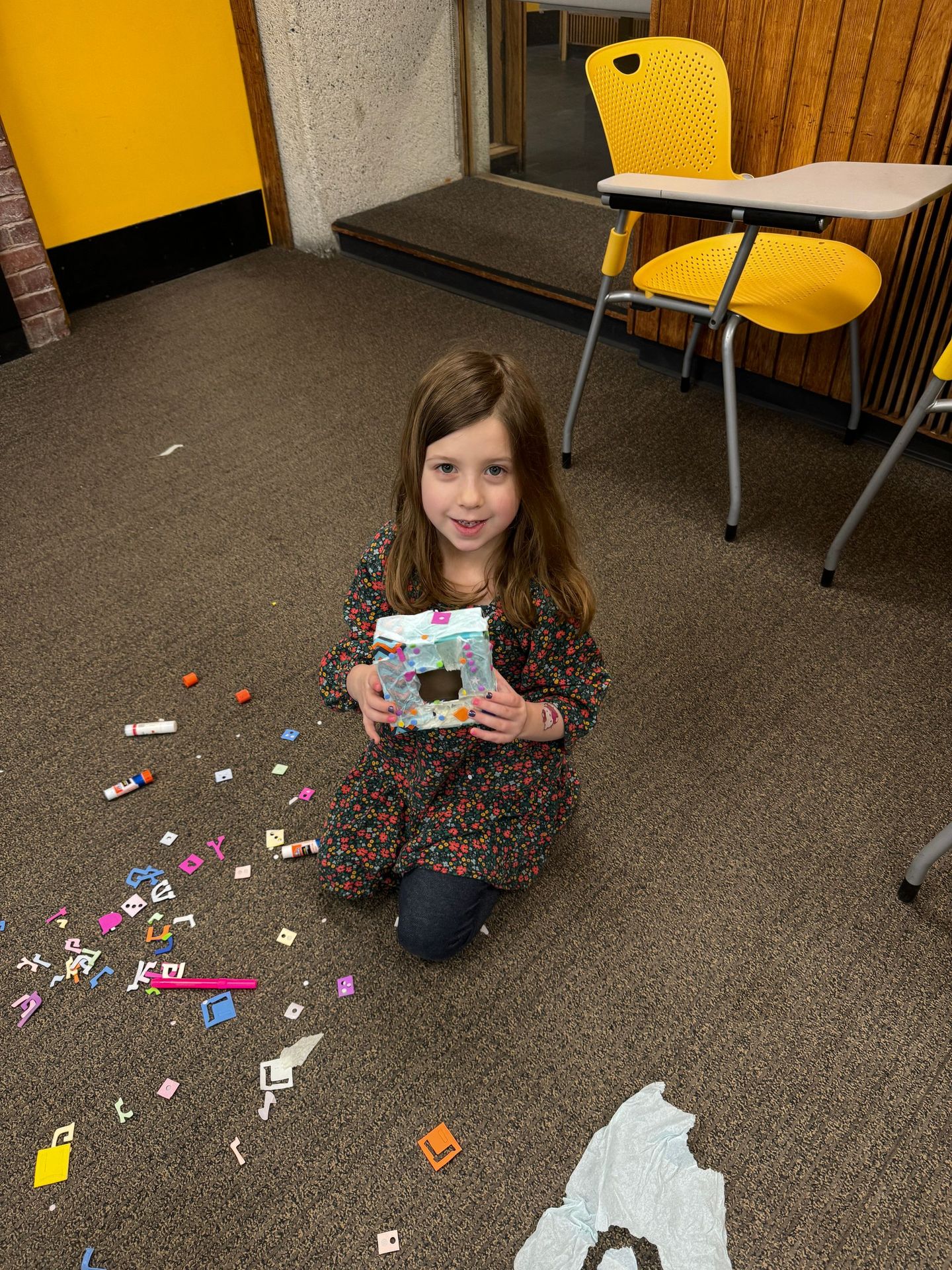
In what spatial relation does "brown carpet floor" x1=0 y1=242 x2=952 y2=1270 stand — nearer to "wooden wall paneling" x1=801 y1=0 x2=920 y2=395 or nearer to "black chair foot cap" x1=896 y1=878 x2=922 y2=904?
"black chair foot cap" x1=896 y1=878 x2=922 y2=904

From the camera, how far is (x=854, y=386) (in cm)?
216

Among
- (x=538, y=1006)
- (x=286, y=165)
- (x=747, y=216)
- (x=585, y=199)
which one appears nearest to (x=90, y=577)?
(x=538, y=1006)

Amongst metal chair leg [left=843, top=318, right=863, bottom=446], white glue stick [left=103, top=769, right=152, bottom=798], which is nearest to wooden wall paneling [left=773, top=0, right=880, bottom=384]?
metal chair leg [left=843, top=318, right=863, bottom=446]

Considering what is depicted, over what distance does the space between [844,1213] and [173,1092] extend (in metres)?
0.80

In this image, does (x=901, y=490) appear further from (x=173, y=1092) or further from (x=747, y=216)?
(x=173, y=1092)

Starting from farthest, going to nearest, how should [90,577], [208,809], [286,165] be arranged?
[286,165]
[90,577]
[208,809]

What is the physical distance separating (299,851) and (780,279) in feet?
4.99

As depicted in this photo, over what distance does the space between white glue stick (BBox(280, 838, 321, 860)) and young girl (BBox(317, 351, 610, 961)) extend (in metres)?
0.06

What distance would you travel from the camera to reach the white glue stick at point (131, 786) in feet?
5.02

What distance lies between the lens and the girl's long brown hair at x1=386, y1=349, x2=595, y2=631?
1.04 metres

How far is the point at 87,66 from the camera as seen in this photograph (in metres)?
2.86

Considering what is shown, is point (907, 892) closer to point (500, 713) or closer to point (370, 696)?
point (500, 713)

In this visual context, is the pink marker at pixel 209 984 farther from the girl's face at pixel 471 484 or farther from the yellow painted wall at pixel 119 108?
the yellow painted wall at pixel 119 108

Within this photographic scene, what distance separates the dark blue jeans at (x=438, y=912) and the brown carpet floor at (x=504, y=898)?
0.17ft
